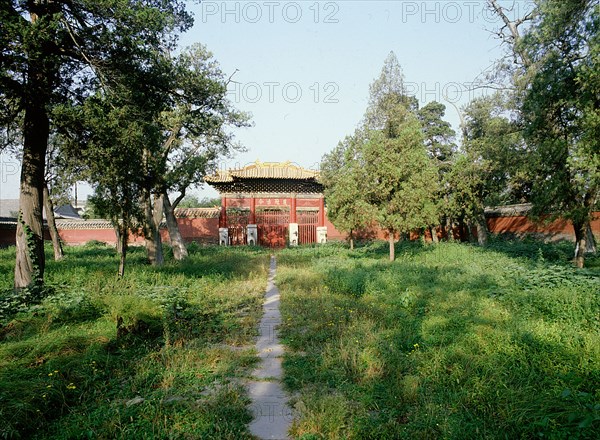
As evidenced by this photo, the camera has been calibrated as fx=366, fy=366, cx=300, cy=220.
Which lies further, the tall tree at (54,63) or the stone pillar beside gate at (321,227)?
the stone pillar beside gate at (321,227)

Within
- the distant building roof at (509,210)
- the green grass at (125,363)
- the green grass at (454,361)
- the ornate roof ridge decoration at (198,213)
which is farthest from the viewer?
the ornate roof ridge decoration at (198,213)

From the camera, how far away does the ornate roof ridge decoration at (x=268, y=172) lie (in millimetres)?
22359

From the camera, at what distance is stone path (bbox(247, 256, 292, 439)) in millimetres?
2963

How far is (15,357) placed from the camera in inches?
162

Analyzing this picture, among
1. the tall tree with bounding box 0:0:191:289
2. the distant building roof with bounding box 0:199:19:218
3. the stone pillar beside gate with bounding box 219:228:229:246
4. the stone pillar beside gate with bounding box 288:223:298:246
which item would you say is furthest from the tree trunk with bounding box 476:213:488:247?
the distant building roof with bounding box 0:199:19:218

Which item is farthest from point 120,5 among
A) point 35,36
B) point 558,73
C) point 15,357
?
point 558,73

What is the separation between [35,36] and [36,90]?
0.97 m

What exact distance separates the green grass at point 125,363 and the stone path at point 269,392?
Answer: 0.43 ft

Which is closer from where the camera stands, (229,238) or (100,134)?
(100,134)

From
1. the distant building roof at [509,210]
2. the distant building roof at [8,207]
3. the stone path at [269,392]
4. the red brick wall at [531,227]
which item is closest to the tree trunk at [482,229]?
the red brick wall at [531,227]

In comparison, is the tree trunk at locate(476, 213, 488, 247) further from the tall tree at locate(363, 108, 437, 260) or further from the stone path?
the stone path

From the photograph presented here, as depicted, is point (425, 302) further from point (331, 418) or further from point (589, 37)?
point (589, 37)

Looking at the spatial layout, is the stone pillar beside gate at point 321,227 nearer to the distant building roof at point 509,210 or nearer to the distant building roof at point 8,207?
the distant building roof at point 509,210

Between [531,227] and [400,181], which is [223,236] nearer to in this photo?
[400,181]
